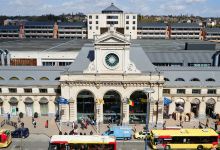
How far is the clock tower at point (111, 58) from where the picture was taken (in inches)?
2741

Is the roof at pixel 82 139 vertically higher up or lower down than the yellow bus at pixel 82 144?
higher up

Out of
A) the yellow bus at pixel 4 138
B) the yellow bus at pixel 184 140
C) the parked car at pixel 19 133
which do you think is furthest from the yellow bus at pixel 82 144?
the parked car at pixel 19 133

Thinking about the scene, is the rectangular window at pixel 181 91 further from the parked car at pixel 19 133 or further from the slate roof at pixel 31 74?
the parked car at pixel 19 133

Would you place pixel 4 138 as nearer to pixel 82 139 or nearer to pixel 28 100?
pixel 82 139

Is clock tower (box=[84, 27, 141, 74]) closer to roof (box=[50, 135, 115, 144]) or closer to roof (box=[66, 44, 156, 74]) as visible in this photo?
roof (box=[66, 44, 156, 74])

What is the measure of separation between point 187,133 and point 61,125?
29.0m

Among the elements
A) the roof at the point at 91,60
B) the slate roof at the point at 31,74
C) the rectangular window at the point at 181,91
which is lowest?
the rectangular window at the point at 181,91

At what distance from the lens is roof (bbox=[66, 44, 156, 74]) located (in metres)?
73.4

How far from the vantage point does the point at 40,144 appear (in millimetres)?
62281

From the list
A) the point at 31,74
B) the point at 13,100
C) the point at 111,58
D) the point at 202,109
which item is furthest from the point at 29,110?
the point at 202,109

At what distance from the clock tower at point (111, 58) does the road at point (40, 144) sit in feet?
54.1

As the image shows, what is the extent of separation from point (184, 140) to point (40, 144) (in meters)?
28.4

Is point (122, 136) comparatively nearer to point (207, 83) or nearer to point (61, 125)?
point (61, 125)

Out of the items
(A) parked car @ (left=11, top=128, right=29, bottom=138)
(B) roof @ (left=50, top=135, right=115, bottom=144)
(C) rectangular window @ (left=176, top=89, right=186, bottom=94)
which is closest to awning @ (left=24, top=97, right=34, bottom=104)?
(A) parked car @ (left=11, top=128, right=29, bottom=138)
